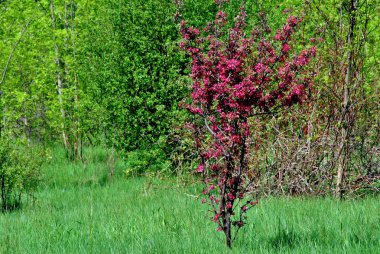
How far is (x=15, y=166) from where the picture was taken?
12789 mm

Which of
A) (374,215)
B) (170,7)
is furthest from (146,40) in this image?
(374,215)

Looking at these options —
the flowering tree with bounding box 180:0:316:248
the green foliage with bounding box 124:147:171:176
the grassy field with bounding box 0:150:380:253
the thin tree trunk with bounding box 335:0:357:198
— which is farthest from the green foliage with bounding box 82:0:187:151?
the flowering tree with bounding box 180:0:316:248

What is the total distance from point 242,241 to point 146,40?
10157mm

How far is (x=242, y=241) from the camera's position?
748 cm

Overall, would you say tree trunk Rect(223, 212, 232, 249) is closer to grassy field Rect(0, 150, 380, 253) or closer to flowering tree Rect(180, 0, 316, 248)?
flowering tree Rect(180, 0, 316, 248)

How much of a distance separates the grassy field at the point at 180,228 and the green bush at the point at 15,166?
0.53 metres

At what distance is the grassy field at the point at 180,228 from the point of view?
711 cm

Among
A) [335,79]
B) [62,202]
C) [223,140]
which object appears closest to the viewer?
[223,140]

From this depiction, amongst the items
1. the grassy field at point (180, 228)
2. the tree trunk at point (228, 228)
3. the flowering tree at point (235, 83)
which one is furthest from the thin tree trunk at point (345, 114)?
the tree trunk at point (228, 228)

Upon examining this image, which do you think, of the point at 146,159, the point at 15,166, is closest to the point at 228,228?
the point at 15,166

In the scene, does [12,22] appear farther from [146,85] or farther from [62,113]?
[146,85]

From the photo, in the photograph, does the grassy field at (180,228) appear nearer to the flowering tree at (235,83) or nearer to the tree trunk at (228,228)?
the tree trunk at (228,228)

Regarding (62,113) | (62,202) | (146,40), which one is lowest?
(62,202)

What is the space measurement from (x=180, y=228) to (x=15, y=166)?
5.59 m
